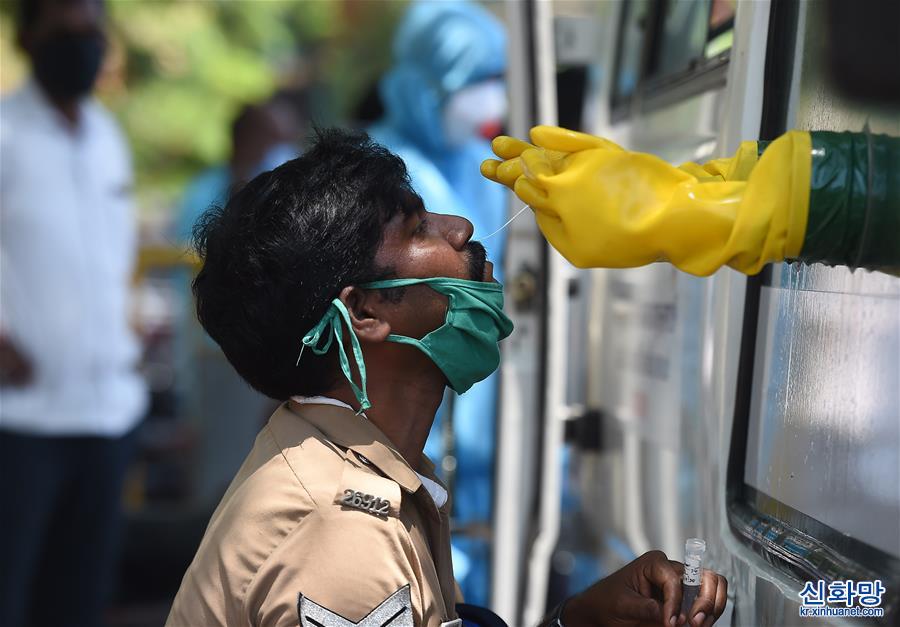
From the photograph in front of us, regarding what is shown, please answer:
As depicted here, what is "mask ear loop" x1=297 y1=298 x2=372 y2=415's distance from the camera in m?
1.45

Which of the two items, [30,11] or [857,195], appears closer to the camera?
[857,195]

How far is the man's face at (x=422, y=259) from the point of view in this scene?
150 centimetres

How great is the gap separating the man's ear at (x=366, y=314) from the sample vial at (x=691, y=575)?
481 millimetres

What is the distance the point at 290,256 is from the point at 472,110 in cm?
260

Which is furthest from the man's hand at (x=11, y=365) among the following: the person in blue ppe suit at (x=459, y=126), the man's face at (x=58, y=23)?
the person in blue ppe suit at (x=459, y=126)

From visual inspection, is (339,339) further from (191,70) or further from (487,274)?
(191,70)

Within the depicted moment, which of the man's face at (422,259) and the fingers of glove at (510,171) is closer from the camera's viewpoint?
the fingers of glove at (510,171)

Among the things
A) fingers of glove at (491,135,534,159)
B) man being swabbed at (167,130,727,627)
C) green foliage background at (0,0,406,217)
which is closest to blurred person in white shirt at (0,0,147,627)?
man being swabbed at (167,130,727,627)

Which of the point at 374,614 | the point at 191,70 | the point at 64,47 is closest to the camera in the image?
the point at 374,614

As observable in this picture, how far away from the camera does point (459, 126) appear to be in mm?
3908

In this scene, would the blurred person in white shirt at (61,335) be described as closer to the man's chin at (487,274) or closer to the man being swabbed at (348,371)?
the man being swabbed at (348,371)

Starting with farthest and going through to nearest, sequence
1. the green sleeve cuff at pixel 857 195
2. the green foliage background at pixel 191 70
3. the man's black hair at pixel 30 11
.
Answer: the green foliage background at pixel 191 70 → the man's black hair at pixel 30 11 → the green sleeve cuff at pixel 857 195

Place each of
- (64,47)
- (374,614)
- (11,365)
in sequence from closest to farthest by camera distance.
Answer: (374,614)
(11,365)
(64,47)

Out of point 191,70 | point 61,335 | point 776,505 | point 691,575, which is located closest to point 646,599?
point 691,575
